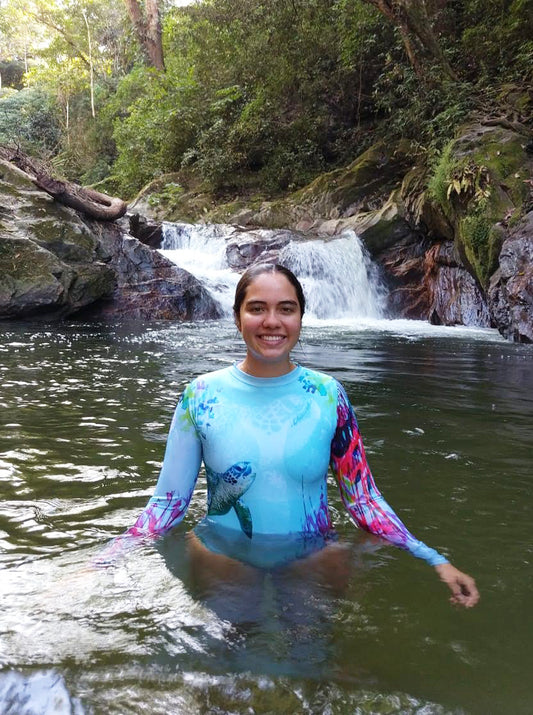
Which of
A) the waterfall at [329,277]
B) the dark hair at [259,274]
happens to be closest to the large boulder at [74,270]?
the waterfall at [329,277]

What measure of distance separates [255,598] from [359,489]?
1.80 feet

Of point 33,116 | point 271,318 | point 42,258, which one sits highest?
point 33,116

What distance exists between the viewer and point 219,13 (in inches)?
773

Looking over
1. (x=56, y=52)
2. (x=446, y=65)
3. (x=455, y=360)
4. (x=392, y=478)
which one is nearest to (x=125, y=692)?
(x=392, y=478)

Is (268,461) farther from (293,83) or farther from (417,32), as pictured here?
(293,83)

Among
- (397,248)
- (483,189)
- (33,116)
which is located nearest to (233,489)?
(483,189)

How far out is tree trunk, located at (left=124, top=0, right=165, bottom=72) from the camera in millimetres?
25500

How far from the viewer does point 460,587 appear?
6.42 feet

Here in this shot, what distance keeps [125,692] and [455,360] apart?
276 inches

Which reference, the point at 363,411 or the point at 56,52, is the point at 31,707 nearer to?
the point at 363,411

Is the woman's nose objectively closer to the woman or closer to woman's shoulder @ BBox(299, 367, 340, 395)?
the woman

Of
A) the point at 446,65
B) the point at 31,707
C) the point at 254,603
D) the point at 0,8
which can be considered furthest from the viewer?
the point at 0,8

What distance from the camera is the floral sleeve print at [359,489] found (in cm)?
217

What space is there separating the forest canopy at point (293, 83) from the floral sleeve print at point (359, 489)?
563 inches
